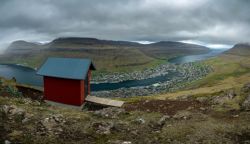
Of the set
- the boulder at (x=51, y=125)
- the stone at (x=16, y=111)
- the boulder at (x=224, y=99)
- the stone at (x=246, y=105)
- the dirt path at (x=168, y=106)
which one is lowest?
the dirt path at (x=168, y=106)

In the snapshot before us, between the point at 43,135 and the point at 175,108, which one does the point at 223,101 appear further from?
the point at 43,135

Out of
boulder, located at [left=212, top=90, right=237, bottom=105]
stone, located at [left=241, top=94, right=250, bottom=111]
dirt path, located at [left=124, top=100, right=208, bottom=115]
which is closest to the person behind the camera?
stone, located at [left=241, top=94, right=250, bottom=111]

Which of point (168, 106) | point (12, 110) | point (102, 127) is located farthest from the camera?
point (168, 106)

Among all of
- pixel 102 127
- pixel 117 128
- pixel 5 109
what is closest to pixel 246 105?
pixel 117 128

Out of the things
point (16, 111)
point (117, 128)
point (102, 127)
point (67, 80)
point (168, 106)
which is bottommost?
point (168, 106)

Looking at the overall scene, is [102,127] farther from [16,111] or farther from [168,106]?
[168,106]

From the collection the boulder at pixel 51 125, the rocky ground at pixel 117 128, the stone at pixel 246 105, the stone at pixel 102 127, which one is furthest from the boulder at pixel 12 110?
the stone at pixel 246 105

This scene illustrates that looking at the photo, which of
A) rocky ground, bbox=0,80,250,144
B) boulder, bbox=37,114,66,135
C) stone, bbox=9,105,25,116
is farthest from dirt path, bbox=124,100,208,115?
stone, bbox=9,105,25,116

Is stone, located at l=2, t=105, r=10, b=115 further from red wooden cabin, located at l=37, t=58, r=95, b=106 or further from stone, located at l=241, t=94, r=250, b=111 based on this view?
stone, located at l=241, t=94, r=250, b=111

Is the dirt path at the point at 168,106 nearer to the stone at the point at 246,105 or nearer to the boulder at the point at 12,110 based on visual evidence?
the stone at the point at 246,105
